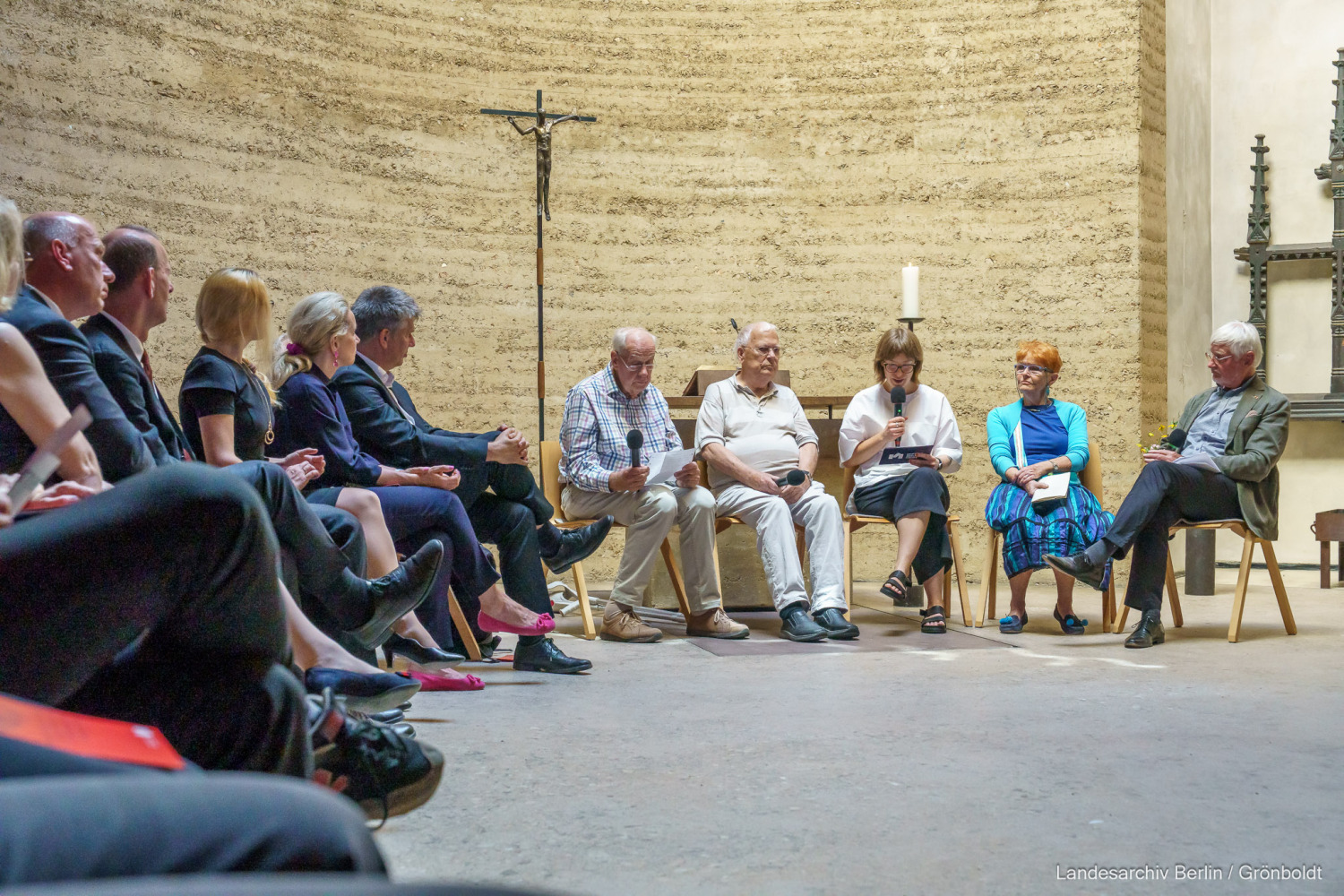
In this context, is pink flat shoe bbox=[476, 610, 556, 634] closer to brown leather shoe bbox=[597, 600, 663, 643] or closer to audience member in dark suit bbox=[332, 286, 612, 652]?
audience member in dark suit bbox=[332, 286, 612, 652]

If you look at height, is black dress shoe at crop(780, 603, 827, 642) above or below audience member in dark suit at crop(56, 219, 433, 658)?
below

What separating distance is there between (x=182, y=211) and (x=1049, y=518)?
13.6 feet

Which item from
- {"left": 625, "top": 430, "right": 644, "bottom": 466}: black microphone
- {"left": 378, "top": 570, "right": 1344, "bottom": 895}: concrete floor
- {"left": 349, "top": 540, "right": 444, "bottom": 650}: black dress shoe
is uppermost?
{"left": 625, "top": 430, "right": 644, "bottom": 466}: black microphone

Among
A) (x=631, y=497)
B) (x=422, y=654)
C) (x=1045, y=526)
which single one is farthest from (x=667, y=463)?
(x=422, y=654)

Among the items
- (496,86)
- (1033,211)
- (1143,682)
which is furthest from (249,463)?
(1033,211)

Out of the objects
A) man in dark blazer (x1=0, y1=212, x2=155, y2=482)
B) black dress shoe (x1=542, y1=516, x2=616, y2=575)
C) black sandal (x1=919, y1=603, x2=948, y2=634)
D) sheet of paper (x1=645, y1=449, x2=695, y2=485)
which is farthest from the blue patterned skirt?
man in dark blazer (x1=0, y1=212, x2=155, y2=482)

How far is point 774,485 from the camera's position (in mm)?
4879

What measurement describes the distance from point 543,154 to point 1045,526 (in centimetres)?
332

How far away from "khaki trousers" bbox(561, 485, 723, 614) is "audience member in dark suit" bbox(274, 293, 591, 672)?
41.6 inches

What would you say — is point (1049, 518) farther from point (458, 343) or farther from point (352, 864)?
point (352, 864)

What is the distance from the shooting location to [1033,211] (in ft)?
22.4

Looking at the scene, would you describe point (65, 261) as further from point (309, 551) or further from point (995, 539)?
point (995, 539)

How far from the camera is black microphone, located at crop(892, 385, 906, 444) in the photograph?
16.6 feet

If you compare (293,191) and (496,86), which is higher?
(496,86)
